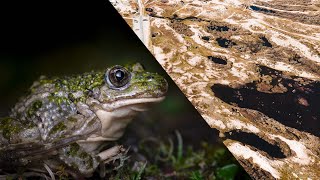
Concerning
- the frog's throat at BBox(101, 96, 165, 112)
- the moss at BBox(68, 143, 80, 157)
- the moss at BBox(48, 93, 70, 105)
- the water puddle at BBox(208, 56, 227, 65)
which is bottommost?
the moss at BBox(68, 143, 80, 157)

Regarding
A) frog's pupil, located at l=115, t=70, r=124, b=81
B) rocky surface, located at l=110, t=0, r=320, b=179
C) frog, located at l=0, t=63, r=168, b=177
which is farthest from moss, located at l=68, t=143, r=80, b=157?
rocky surface, located at l=110, t=0, r=320, b=179

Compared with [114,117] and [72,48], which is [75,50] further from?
[114,117]

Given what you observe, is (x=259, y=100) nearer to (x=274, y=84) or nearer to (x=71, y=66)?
(x=274, y=84)

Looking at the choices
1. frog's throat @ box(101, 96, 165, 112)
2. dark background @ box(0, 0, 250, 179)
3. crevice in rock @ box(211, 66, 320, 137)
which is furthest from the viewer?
dark background @ box(0, 0, 250, 179)

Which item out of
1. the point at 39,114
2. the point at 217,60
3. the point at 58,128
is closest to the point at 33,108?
the point at 39,114

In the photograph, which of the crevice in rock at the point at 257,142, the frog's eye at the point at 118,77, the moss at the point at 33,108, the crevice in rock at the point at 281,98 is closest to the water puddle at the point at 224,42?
the crevice in rock at the point at 281,98

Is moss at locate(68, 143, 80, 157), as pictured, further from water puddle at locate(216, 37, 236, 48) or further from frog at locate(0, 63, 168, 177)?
water puddle at locate(216, 37, 236, 48)

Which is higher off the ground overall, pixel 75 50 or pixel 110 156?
pixel 75 50

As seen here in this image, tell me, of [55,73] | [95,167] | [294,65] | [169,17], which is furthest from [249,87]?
[55,73]
